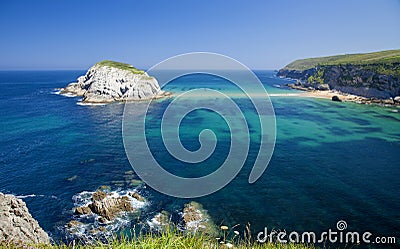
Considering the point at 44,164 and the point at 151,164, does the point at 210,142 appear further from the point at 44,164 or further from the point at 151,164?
the point at 44,164

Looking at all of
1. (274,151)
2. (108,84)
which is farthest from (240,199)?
(108,84)

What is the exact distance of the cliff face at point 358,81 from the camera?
74.4 metres

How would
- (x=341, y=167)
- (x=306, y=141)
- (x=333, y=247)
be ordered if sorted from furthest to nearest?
(x=306, y=141)
(x=341, y=167)
(x=333, y=247)

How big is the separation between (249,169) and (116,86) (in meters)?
61.5

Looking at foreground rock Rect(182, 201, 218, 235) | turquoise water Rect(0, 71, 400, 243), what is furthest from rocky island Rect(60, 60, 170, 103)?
foreground rock Rect(182, 201, 218, 235)

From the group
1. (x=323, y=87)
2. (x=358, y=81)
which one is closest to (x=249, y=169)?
(x=358, y=81)

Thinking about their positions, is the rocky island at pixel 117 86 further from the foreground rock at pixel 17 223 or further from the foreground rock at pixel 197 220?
the foreground rock at pixel 17 223

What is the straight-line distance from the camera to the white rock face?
248 ft

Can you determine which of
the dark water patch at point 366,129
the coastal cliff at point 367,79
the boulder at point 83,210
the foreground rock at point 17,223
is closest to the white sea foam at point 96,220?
the boulder at point 83,210

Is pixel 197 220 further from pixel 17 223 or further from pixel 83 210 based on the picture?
pixel 17 223

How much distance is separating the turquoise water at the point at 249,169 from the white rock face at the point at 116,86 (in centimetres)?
2588

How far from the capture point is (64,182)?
23812 millimetres

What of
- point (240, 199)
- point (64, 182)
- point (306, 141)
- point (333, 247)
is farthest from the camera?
point (306, 141)

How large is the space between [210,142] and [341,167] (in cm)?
1711
